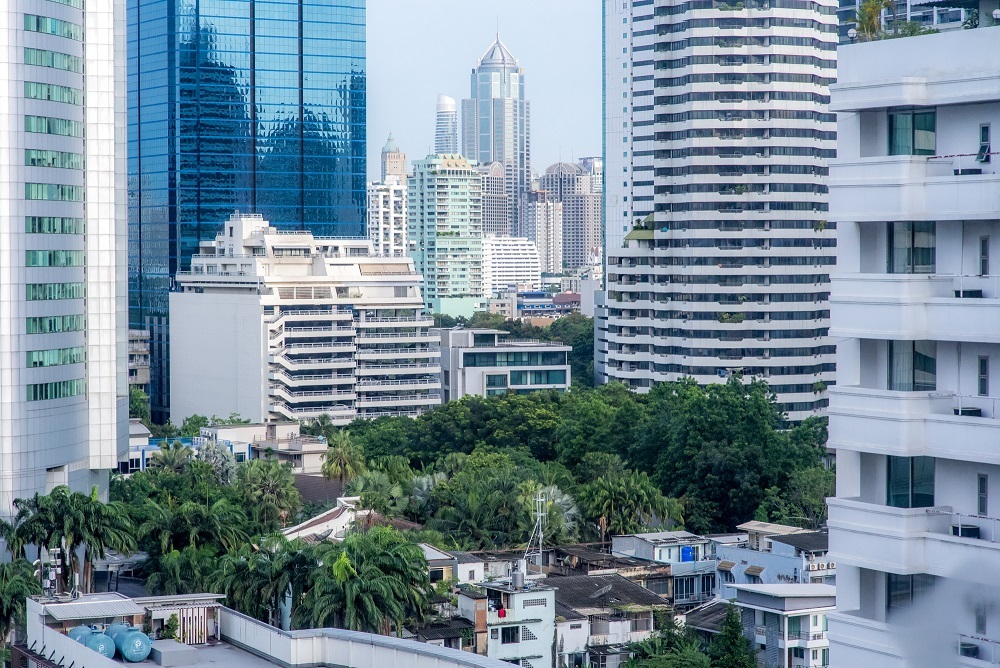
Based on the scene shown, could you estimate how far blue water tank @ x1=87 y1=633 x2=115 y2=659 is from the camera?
29969mm

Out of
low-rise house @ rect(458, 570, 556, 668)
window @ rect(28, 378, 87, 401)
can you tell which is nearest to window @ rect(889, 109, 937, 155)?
low-rise house @ rect(458, 570, 556, 668)

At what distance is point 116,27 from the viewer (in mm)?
66875

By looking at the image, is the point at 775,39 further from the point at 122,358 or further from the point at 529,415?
the point at 122,358

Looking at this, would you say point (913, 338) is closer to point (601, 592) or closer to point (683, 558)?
point (601, 592)

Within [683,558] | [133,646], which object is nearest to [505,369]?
[683,558]

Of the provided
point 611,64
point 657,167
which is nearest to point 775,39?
point 657,167

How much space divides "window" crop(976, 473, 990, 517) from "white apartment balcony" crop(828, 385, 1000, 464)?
16.0 inches

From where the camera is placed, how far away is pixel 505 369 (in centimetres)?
11650

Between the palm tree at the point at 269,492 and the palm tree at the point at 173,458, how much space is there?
10394 mm

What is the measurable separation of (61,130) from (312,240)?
51157 millimetres

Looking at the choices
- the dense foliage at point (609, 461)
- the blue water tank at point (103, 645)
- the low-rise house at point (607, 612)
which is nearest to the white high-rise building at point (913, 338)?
the blue water tank at point (103, 645)

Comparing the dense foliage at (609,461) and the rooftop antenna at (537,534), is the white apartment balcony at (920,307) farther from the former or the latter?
the dense foliage at (609,461)

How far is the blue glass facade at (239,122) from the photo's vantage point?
13550cm

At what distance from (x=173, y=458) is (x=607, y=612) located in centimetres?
3825
